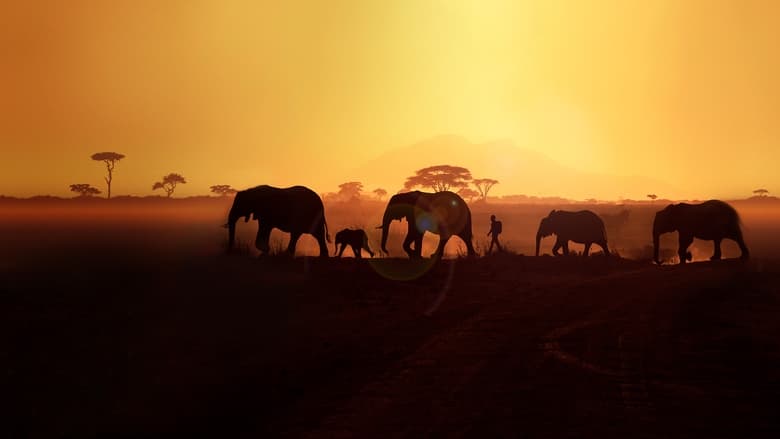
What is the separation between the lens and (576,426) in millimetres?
7617

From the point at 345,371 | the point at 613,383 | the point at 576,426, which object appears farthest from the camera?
the point at 345,371

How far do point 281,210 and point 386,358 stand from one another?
18366 mm

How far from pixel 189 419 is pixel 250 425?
2.60ft

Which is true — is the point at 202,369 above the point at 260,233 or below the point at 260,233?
below

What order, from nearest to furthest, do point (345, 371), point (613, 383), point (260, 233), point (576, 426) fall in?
point (576, 426), point (613, 383), point (345, 371), point (260, 233)

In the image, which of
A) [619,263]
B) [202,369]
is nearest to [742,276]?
[619,263]

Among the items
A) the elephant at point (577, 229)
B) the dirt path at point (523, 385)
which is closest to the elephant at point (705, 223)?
the elephant at point (577, 229)

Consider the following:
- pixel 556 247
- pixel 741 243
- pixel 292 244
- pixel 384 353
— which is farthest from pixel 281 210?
pixel 384 353

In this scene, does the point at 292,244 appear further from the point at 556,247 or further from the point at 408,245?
the point at 556,247

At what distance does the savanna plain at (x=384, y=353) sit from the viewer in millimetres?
8102

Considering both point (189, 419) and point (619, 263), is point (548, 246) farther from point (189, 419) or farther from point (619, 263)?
point (189, 419)

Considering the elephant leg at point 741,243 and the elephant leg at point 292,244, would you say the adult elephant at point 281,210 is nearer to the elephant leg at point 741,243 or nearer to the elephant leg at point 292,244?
the elephant leg at point 292,244

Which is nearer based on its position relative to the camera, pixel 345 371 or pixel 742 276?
pixel 345 371

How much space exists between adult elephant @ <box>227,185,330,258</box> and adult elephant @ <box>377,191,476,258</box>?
2.47m
